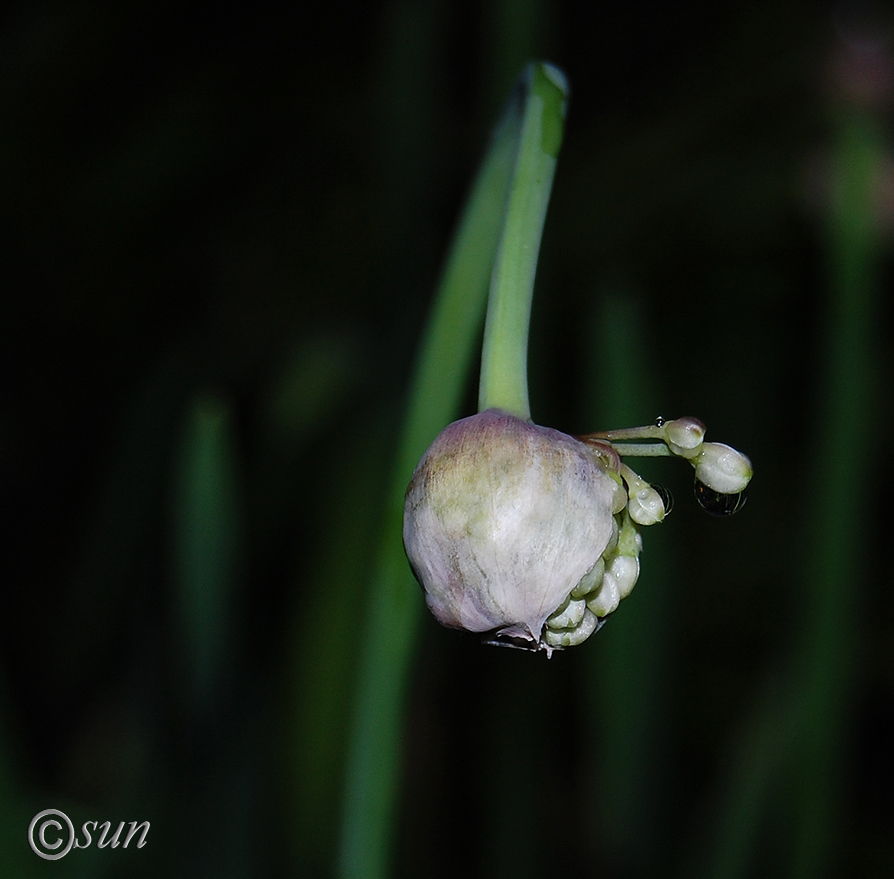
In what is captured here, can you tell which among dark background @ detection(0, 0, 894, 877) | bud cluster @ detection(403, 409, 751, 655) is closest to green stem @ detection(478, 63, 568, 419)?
bud cluster @ detection(403, 409, 751, 655)

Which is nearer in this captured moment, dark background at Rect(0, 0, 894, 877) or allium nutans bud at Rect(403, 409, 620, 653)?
allium nutans bud at Rect(403, 409, 620, 653)

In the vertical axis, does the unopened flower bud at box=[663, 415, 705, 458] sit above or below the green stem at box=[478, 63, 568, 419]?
below

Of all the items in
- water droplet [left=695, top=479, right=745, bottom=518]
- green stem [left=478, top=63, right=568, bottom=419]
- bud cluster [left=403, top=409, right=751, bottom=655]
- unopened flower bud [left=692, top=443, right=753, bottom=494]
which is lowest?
bud cluster [left=403, top=409, right=751, bottom=655]

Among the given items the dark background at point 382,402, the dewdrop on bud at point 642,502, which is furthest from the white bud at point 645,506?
the dark background at point 382,402

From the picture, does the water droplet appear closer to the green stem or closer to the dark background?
the green stem

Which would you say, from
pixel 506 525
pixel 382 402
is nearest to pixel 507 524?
pixel 506 525

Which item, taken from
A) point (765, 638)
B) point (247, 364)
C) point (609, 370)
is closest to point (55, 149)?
point (247, 364)

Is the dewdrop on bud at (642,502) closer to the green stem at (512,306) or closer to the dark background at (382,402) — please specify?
the green stem at (512,306)
